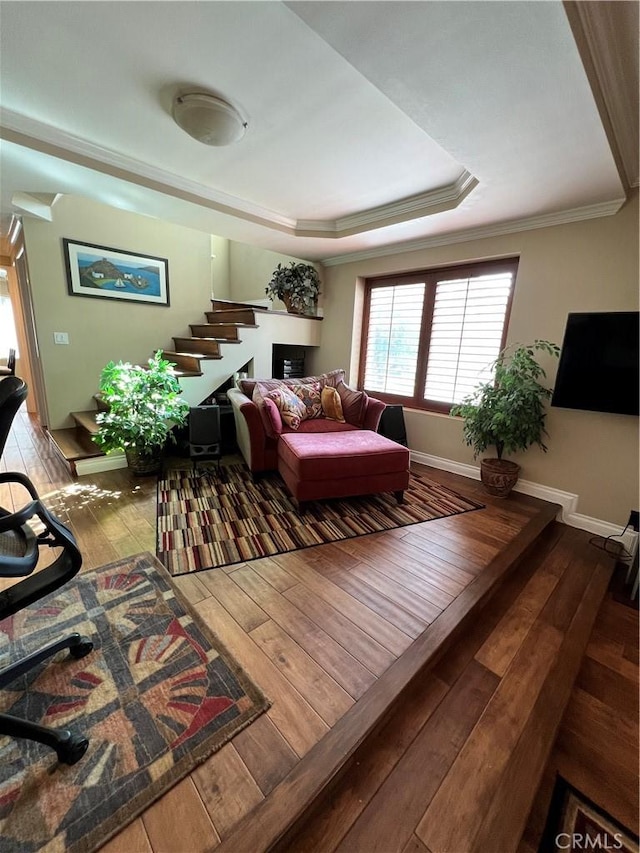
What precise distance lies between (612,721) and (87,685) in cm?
197

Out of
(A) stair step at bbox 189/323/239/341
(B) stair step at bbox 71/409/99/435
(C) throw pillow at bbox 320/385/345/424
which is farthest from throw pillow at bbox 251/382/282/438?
(B) stair step at bbox 71/409/99/435

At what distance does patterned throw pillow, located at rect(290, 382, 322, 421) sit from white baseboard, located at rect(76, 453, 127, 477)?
173 centimetres

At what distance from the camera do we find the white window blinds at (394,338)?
354 cm

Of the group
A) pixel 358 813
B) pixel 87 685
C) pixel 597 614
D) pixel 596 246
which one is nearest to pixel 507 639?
pixel 597 614

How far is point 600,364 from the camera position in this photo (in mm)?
2285

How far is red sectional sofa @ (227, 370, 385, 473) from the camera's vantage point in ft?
9.12

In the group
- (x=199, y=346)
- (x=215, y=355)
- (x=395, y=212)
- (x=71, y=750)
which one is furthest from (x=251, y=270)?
(x=71, y=750)

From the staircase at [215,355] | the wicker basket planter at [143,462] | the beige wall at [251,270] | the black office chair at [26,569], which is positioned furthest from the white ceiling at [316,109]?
the wicker basket planter at [143,462]

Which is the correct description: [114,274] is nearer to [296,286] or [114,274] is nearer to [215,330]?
[215,330]

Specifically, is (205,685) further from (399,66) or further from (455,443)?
(455,443)

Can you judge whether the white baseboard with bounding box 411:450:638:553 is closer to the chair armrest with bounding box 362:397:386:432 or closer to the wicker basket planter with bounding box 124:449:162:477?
the chair armrest with bounding box 362:397:386:432

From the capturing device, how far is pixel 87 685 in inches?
45.1

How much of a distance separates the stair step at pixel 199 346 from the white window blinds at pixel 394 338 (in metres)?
1.80

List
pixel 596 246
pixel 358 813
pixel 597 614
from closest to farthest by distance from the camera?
pixel 358 813, pixel 597 614, pixel 596 246
